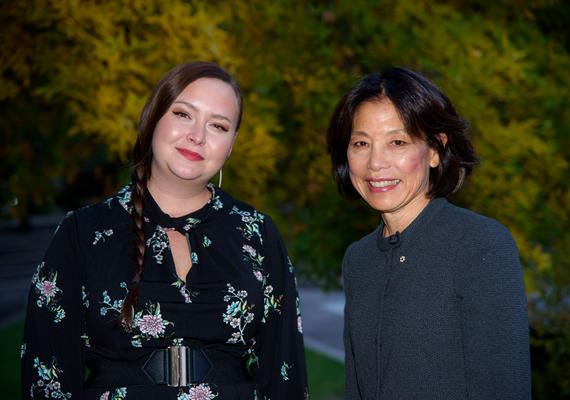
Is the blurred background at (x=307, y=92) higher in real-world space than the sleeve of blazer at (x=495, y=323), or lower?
higher

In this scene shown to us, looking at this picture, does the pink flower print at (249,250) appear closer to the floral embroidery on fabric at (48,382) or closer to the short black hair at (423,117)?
the short black hair at (423,117)

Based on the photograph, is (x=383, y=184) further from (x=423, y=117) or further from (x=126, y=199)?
(x=126, y=199)

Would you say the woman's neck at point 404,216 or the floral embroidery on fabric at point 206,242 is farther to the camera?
the floral embroidery on fabric at point 206,242

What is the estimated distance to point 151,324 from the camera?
7.54ft

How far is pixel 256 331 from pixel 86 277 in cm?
73

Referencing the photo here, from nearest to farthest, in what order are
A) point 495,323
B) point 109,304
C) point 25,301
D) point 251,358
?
1. point 495,323
2. point 109,304
3. point 251,358
4. point 25,301

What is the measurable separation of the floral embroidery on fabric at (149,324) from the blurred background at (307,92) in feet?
5.30

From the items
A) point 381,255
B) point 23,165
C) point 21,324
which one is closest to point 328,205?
point 381,255

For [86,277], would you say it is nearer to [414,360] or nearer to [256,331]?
[256,331]

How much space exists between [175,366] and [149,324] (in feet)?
0.64

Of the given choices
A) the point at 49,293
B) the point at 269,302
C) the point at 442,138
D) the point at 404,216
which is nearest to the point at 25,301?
the point at 49,293

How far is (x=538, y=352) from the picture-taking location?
544 centimetres

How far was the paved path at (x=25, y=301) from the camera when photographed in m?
10.7

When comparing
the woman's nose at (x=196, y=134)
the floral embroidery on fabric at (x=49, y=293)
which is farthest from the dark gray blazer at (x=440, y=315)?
the floral embroidery on fabric at (x=49, y=293)
